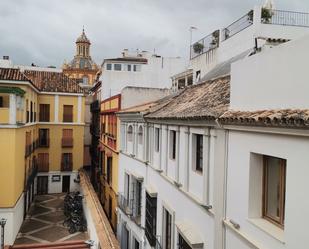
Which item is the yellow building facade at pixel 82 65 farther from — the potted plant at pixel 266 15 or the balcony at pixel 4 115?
the potted plant at pixel 266 15

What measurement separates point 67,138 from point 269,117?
32.4 metres

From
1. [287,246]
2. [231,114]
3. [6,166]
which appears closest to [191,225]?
[231,114]

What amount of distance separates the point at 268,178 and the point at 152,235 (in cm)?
829

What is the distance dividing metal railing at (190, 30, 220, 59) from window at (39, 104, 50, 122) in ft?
60.7

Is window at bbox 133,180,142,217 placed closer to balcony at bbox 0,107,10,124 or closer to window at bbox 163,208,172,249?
window at bbox 163,208,172,249

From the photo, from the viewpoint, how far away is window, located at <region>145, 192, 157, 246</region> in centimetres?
1400

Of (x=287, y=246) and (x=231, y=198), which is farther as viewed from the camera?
(x=231, y=198)

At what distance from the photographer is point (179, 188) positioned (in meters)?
11.3

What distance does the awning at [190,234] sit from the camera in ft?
30.7

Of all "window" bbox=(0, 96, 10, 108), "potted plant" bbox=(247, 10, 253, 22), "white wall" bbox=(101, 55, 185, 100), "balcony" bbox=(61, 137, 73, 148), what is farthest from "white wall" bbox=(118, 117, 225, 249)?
"balcony" bbox=(61, 137, 73, 148)

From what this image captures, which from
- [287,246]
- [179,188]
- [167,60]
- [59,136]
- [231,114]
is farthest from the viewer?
[59,136]

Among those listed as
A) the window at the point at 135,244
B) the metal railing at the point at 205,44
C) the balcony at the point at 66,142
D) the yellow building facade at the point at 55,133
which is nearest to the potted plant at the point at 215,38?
the metal railing at the point at 205,44

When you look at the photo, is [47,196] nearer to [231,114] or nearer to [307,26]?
[307,26]

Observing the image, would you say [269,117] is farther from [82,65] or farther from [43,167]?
[82,65]
